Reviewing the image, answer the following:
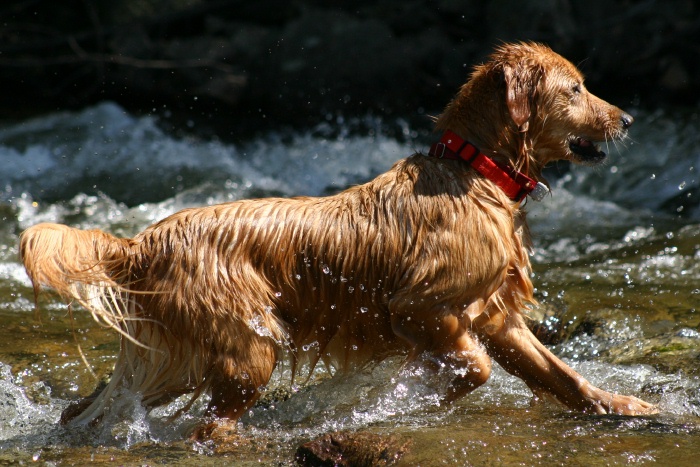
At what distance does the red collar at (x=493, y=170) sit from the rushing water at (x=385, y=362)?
1.16m

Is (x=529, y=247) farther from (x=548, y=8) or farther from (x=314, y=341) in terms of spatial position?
(x=548, y=8)

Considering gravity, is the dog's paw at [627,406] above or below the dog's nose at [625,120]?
below

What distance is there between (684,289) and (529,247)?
2.33m

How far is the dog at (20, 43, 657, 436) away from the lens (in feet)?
14.0

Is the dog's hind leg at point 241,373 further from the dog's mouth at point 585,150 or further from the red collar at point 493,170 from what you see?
the dog's mouth at point 585,150

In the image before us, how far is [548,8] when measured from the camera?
11.5 m

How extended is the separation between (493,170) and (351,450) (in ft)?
5.60

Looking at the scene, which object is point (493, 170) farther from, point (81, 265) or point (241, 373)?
point (81, 265)

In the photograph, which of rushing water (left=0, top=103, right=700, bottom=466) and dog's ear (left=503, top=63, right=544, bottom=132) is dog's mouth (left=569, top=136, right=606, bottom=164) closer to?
dog's ear (left=503, top=63, right=544, bottom=132)

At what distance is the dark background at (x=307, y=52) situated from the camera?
11508 millimetres

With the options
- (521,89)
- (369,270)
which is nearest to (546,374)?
(369,270)

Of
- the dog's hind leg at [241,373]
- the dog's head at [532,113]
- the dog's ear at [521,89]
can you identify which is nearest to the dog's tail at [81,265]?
the dog's hind leg at [241,373]

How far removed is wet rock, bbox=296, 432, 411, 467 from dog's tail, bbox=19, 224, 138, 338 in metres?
1.15

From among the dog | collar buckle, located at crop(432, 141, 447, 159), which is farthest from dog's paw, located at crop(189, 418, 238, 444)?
collar buckle, located at crop(432, 141, 447, 159)
